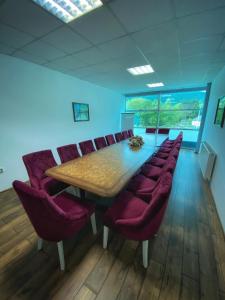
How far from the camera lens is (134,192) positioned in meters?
1.66

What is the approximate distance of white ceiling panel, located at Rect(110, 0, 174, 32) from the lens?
1.30 m

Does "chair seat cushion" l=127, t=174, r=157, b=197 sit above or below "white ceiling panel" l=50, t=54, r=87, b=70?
below

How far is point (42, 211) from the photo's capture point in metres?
1.02

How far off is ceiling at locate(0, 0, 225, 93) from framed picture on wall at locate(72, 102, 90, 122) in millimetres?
1190

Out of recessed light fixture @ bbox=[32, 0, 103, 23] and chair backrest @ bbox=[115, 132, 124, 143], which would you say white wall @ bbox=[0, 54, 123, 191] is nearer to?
chair backrest @ bbox=[115, 132, 124, 143]

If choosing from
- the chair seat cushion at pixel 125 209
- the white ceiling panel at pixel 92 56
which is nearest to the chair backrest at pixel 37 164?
the chair seat cushion at pixel 125 209

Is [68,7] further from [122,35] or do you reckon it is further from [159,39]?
[159,39]

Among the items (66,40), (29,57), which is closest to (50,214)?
(66,40)

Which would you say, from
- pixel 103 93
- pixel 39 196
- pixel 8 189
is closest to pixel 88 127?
pixel 103 93

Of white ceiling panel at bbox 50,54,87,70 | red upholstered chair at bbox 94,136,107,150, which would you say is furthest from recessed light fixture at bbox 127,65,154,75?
red upholstered chair at bbox 94,136,107,150

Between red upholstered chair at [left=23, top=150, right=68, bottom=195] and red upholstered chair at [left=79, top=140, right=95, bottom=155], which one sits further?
red upholstered chair at [left=79, top=140, right=95, bottom=155]

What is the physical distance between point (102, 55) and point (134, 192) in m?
2.51

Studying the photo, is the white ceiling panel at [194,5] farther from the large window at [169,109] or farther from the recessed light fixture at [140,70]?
the large window at [169,109]

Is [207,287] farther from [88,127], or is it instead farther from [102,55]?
[88,127]
